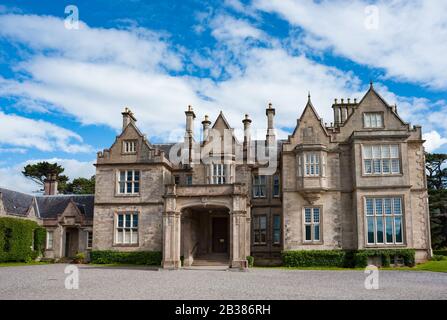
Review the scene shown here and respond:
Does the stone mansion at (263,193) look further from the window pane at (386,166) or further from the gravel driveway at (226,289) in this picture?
the gravel driveway at (226,289)

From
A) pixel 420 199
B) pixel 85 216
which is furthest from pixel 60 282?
pixel 420 199

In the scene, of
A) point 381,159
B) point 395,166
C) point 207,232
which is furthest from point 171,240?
point 395,166

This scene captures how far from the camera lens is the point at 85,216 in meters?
39.7

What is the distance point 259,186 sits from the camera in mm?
36062

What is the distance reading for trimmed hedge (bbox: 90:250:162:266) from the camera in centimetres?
3347

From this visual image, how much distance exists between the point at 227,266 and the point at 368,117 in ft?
46.5

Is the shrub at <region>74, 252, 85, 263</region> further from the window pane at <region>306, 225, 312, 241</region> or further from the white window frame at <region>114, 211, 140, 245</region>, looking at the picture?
the window pane at <region>306, 225, 312, 241</region>

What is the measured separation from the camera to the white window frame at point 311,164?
1228 inches

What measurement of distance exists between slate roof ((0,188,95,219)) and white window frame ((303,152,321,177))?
20.0m

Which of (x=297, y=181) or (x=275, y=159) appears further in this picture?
(x=275, y=159)

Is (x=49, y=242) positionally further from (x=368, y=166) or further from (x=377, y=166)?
(x=377, y=166)

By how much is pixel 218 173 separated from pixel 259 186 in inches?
138

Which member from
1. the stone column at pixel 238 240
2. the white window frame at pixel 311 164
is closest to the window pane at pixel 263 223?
the white window frame at pixel 311 164
